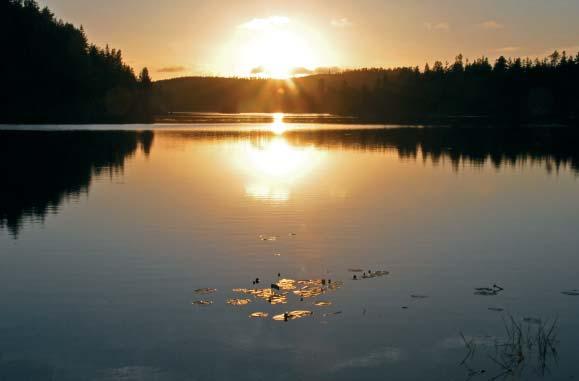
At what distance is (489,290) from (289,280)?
6562mm

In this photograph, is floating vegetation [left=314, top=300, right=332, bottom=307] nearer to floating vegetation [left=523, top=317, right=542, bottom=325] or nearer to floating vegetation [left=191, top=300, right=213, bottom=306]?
floating vegetation [left=191, top=300, right=213, bottom=306]

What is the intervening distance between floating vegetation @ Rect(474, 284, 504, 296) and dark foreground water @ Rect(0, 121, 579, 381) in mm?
115

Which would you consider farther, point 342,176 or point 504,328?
point 342,176

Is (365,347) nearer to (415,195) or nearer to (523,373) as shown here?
(523,373)

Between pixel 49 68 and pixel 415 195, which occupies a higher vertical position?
pixel 49 68

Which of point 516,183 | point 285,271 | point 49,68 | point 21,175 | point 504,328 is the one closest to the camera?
point 504,328

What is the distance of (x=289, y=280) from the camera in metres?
20.7

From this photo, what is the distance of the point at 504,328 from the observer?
16.3 meters

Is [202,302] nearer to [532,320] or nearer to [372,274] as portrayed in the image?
[372,274]

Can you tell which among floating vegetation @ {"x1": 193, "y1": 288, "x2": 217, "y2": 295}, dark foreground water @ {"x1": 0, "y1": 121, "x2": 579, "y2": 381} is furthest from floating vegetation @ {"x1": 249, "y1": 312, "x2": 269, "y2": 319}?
floating vegetation @ {"x1": 193, "y1": 288, "x2": 217, "y2": 295}

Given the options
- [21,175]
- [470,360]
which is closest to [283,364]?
[470,360]

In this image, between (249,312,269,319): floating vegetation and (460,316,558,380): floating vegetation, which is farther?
(249,312,269,319): floating vegetation

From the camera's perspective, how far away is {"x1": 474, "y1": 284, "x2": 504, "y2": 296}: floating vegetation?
63.8 ft

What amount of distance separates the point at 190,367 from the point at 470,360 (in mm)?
6533
